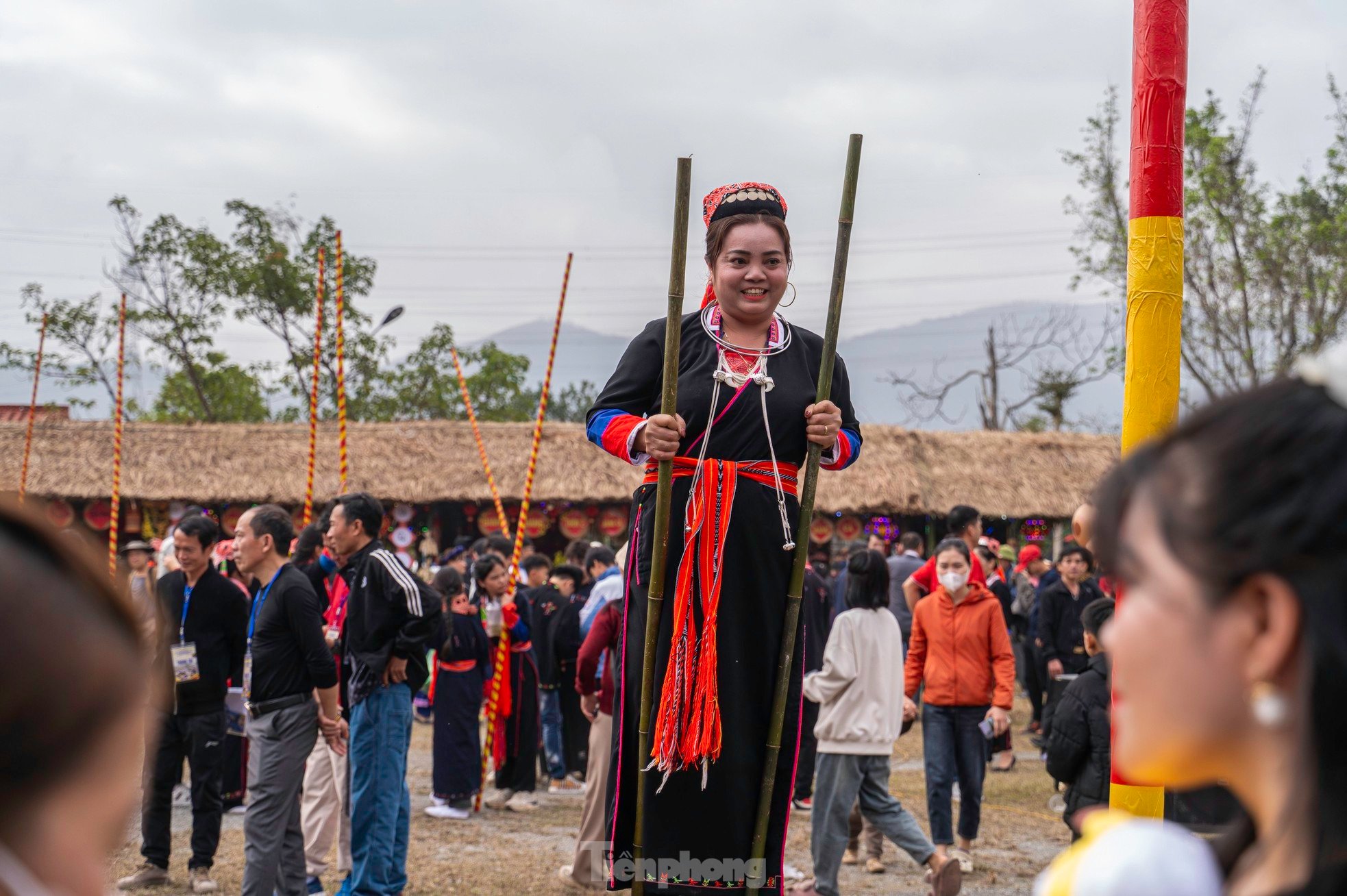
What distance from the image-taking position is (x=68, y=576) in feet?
3.21

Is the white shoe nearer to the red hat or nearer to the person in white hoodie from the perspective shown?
the person in white hoodie

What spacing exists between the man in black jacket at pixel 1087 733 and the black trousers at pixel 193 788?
4168 millimetres

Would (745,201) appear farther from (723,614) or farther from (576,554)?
(576,554)

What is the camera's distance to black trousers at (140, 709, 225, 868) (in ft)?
22.0

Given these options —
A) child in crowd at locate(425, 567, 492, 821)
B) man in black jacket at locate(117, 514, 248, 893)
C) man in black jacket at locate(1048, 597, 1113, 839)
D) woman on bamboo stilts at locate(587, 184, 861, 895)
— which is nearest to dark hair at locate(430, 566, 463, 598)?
child in crowd at locate(425, 567, 492, 821)

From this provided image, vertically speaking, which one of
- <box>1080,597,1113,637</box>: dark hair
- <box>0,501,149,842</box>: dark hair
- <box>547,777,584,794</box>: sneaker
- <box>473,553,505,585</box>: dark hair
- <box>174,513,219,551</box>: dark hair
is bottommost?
<box>547,777,584,794</box>: sneaker

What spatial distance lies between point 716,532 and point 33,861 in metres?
2.39

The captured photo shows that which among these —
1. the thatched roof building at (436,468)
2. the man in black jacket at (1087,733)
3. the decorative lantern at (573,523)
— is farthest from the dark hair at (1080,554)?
the decorative lantern at (573,523)

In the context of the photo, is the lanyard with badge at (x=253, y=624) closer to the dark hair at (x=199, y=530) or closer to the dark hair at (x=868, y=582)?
the dark hair at (x=199, y=530)

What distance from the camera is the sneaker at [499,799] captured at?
9.12 meters

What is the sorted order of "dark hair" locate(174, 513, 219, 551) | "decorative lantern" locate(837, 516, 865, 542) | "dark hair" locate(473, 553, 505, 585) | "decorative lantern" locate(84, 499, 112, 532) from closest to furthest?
"dark hair" locate(174, 513, 219, 551)
"dark hair" locate(473, 553, 505, 585)
"decorative lantern" locate(84, 499, 112, 532)
"decorative lantern" locate(837, 516, 865, 542)

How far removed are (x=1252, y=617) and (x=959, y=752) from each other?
6350 mm

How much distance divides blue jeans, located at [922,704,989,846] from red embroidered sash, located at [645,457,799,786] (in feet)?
13.4

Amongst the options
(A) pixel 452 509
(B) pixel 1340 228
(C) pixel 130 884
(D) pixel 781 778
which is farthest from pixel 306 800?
(B) pixel 1340 228
